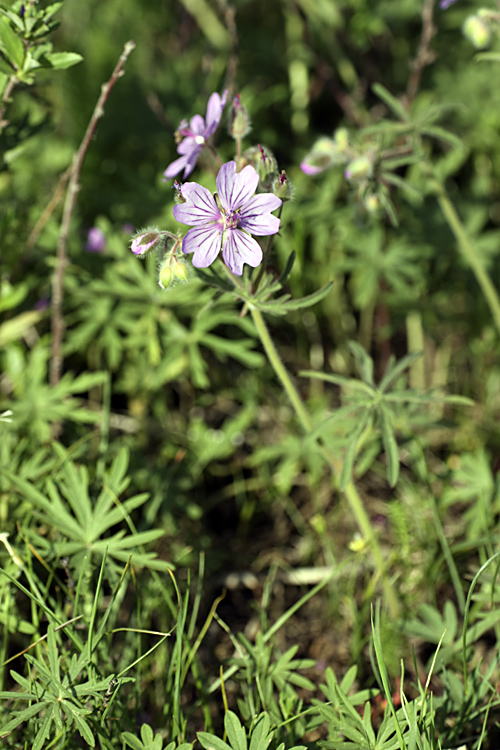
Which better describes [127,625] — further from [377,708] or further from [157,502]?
[377,708]

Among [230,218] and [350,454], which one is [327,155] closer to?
[230,218]

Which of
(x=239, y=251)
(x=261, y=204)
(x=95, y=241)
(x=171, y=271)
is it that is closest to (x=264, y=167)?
(x=261, y=204)

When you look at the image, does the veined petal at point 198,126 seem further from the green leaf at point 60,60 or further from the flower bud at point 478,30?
the flower bud at point 478,30

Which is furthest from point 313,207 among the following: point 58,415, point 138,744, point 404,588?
point 138,744

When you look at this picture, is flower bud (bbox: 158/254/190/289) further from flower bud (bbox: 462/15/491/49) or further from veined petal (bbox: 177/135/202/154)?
flower bud (bbox: 462/15/491/49)

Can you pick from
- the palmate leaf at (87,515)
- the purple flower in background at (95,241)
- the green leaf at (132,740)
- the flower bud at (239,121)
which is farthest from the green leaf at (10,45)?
the green leaf at (132,740)
